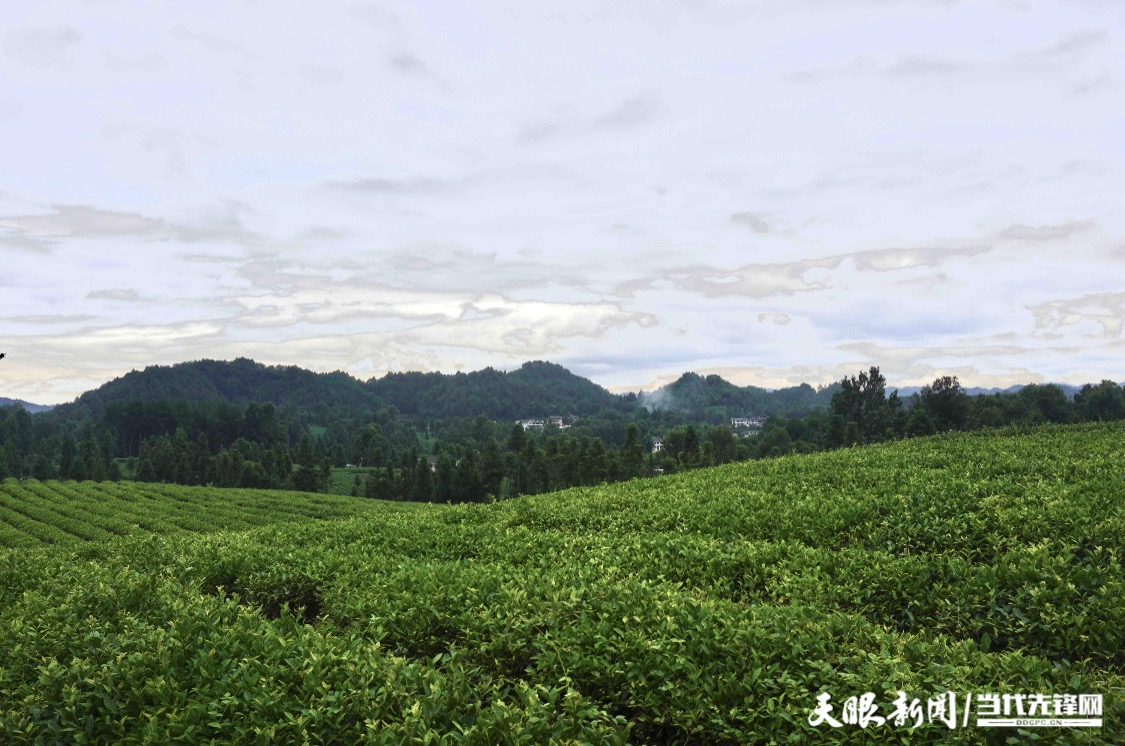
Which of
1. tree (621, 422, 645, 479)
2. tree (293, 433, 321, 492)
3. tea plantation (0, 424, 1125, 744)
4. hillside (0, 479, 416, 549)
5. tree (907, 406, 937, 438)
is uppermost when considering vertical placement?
tree (907, 406, 937, 438)

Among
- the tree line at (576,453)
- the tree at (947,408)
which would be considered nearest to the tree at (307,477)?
the tree line at (576,453)

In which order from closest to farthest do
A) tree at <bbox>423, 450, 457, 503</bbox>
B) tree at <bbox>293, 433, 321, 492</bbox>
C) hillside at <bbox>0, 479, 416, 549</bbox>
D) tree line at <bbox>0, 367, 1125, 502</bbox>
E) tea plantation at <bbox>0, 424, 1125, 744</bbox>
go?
tea plantation at <bbox>0, 424, 1125, 744</bbox> < hillside at <bbox>0, 479, 416, 549</bbox> < tree line at <bbox>0, 367, 1125, 502</bbox> < tree at <bbox>423, 450, 457, 503</bbox> < tree at <bbox>293, 433, 321, 492</bbox>

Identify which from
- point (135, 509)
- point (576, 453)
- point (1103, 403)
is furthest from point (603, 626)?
point (1103, 403)

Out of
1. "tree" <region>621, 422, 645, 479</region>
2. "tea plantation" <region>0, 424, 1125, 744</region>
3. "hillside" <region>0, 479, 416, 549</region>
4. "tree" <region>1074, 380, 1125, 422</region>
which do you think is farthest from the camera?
"tree" <region>1074, 380, 1125, 422</region>

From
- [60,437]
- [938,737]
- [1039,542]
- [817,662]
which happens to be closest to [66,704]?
[817,662]

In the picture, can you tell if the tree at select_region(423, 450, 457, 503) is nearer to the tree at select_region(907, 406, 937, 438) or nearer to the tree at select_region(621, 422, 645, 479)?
the tree at select_region(621, 422, 645, 479)

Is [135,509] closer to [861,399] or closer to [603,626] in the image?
[603,626]

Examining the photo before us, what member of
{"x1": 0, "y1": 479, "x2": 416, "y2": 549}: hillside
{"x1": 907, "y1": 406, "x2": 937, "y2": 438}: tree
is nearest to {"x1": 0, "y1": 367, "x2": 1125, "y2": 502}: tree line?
{"x1": 907, "y1": 406, "x2": 937, "y2": 438}: tree

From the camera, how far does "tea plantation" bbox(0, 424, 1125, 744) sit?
173 inches

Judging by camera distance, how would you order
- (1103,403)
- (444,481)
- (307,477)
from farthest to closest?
(307,477), (444,481), (1103,403)

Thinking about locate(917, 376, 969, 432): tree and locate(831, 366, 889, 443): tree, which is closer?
locate(917, 376, 969, 432): tree

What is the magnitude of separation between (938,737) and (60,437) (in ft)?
610

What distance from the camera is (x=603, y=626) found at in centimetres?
543

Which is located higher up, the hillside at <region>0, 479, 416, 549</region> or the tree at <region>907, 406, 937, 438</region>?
the tree at <region>907, 406, 937, 438</region>
